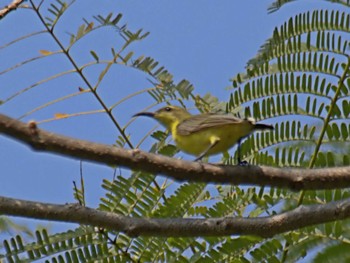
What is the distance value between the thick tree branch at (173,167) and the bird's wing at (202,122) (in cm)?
91

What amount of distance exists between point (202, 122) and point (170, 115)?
1.86 ft

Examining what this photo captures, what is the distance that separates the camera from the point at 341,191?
3641 mm

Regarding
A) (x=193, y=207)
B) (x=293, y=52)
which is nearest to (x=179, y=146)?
(x=193, y=207)

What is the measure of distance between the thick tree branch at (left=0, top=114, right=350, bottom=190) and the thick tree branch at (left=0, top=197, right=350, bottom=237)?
12 cm

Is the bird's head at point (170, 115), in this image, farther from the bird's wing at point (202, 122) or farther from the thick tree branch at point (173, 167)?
the thick tree branch at point (173, 167)

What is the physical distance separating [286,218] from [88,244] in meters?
0.84

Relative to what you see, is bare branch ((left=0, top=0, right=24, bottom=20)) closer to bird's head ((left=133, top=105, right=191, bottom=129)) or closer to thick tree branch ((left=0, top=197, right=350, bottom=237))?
thick tree branch ((left=0, top=197, right=350, bottom=237))

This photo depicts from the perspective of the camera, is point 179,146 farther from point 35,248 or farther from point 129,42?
point 35,248

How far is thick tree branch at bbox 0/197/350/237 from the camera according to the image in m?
2.88

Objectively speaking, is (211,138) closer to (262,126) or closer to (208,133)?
(208,133)

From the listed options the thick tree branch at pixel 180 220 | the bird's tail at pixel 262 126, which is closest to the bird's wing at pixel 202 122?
the bird's tail at pixel 262 126

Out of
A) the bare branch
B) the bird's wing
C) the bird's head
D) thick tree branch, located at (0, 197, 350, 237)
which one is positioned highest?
the bare branch

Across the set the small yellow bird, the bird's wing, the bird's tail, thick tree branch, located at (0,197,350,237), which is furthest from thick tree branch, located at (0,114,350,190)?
the bird's wing

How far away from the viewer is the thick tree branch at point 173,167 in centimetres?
245
